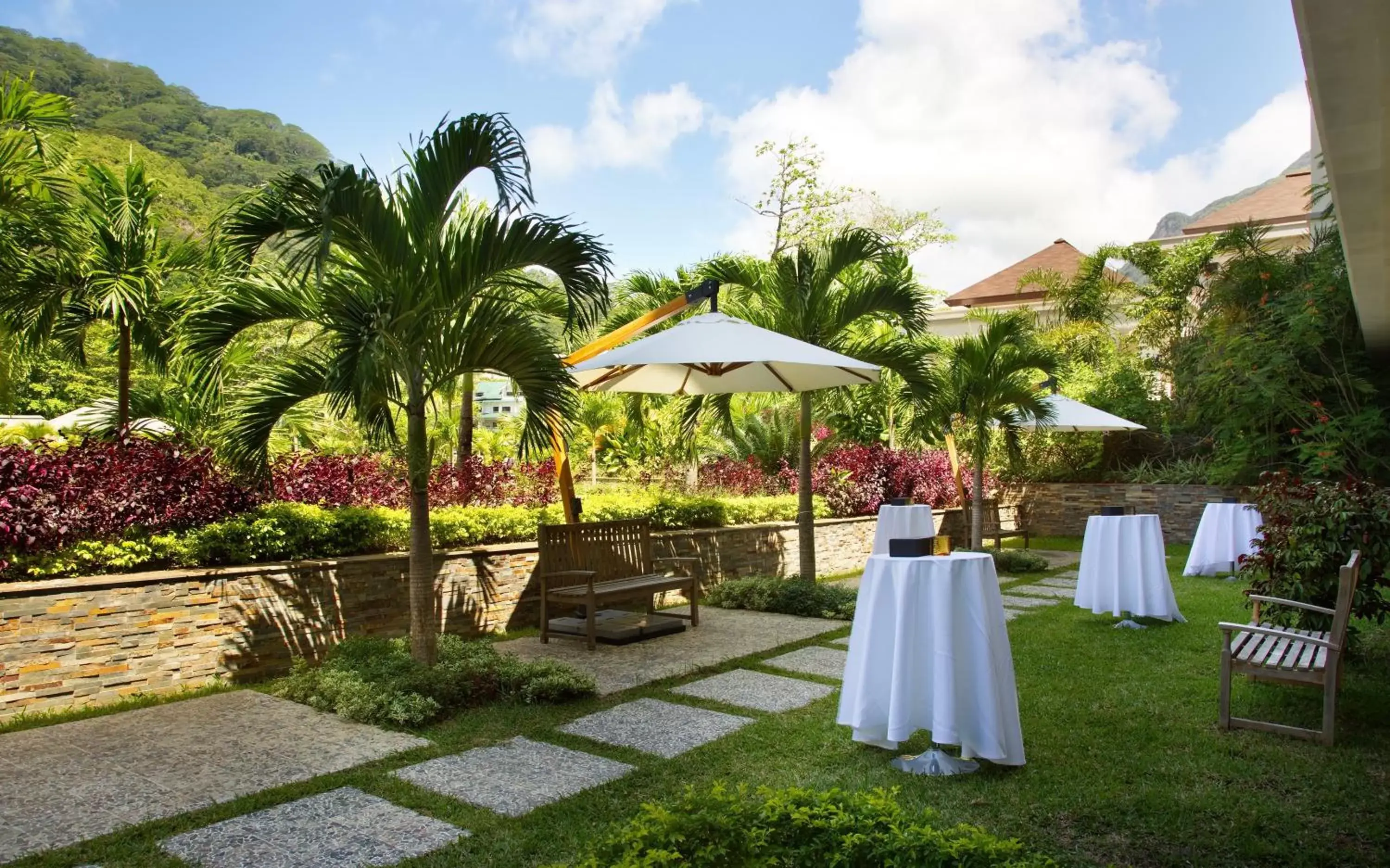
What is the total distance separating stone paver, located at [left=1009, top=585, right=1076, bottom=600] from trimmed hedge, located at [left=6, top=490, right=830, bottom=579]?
4.33 m

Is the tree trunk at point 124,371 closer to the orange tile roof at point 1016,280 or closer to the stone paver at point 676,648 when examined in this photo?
the stone paver at point 676,648

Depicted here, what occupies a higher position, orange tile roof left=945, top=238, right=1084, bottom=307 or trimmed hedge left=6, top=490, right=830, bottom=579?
orange tile roof left=945, top=238, right=1084, bottom=307

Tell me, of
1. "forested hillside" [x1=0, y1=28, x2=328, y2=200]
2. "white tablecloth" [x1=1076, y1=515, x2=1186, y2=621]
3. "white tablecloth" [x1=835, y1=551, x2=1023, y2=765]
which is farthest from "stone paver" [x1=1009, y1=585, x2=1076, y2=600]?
"forested hillside" [x1=0, y1=28, x2=328, y2=200]

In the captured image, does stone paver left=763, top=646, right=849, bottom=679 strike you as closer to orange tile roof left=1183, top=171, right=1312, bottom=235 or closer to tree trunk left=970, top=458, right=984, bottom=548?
tree trunk left=970, top=458, right=984, bottom=548

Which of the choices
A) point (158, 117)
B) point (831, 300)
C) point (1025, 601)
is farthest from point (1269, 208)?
point (158, 117)

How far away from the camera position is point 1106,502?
16.3m

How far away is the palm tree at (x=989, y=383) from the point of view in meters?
11.9

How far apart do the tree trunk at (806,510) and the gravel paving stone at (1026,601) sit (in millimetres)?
1984

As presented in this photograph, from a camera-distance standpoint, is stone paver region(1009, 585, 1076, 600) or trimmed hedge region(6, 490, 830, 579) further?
stone paver region(1009, 585, 1076, 600)

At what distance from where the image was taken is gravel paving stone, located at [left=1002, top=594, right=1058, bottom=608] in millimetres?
9227

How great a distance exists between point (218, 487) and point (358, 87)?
28.6 m

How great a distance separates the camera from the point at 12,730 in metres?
4.81

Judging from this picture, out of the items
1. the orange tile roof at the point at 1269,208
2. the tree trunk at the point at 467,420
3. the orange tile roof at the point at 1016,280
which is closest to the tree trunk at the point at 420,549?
the tree trunk at the point at 467,420

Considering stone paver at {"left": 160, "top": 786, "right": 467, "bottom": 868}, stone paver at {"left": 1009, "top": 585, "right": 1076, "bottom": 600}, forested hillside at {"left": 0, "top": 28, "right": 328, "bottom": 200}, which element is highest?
forested hillside at {"left": 0, "top": 28, "right": 328, "bottom": 200}
